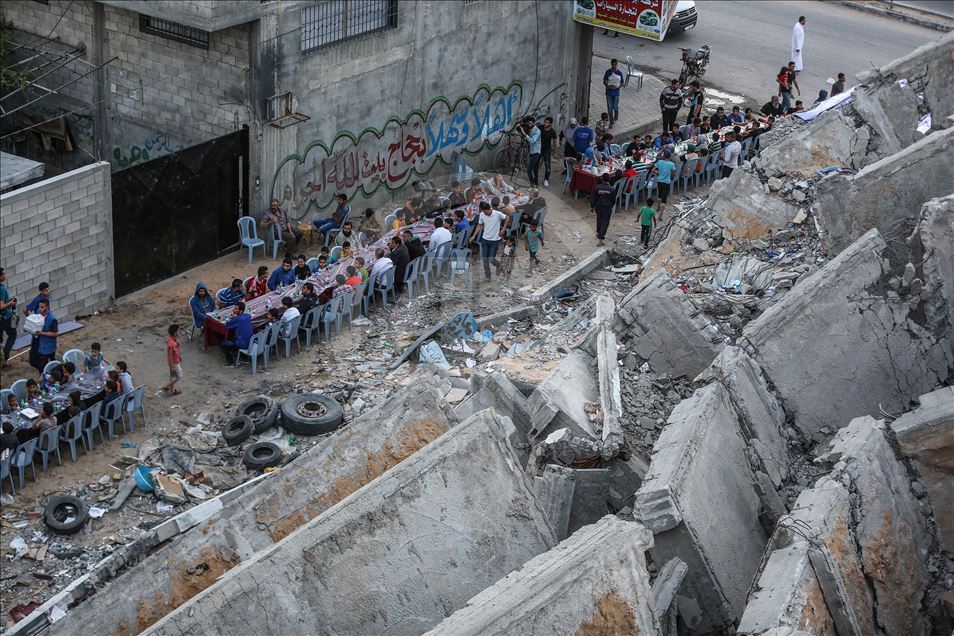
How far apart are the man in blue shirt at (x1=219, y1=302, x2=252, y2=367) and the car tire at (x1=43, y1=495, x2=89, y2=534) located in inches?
145

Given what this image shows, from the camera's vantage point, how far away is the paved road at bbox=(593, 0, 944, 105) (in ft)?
101

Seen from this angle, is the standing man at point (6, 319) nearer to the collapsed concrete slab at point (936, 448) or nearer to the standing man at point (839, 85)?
the collapsed concrete slab at point (936, 448)

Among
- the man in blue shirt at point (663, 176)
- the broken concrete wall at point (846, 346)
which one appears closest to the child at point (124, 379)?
the broken concrete wall at point (846, 346)

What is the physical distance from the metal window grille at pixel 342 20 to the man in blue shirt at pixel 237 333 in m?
5.25

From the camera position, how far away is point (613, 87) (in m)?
27.9

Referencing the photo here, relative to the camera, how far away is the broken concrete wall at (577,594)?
9.51m

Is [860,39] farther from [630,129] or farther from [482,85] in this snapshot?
[482,85]

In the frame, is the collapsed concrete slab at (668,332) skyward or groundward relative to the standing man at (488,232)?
skyward

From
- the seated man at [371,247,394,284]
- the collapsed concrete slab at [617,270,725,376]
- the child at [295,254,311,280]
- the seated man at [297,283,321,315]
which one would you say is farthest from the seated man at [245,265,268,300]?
the collapsed concrete slab at [617,270,725,376]

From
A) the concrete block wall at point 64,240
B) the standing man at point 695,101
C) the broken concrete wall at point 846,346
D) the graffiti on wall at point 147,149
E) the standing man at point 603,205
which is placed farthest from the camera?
the standing man at point 695,101

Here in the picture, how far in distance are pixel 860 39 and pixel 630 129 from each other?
895cm

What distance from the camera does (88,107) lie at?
74.4ft

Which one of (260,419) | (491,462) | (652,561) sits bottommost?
(260,419)

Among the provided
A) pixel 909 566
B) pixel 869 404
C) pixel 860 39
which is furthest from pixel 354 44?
pixel 860 39
